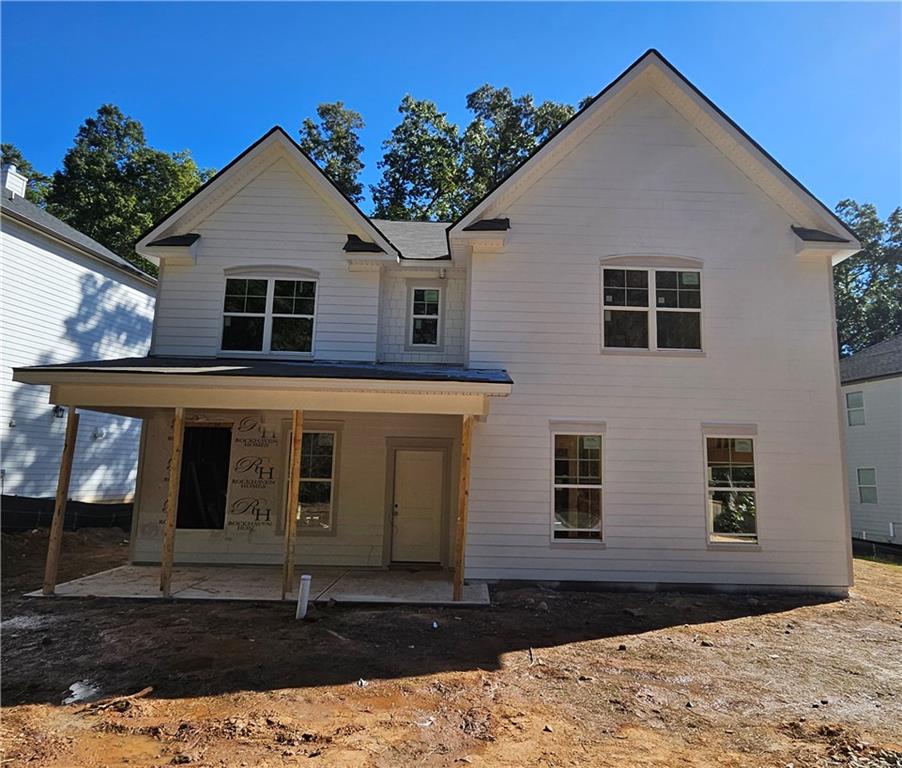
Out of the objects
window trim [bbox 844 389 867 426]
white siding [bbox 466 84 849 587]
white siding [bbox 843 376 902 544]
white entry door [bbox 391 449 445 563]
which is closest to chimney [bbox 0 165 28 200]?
white entry door [bbox 391 449 445 563]

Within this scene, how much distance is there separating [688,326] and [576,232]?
2613 mm

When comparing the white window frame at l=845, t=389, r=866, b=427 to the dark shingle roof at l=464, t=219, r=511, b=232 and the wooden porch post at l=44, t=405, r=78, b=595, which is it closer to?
the dark shingle roof at l=464, t=219, r=511, b=232

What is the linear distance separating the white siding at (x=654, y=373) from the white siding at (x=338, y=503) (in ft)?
6.00

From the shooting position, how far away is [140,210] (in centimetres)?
2983

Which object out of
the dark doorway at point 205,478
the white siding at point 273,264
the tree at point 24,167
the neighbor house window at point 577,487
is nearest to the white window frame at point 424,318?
the white siding at point 273,264

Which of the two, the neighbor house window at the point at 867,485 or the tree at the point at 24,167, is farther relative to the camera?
the tree at the point at 24,167

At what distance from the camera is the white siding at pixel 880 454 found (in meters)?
19.0

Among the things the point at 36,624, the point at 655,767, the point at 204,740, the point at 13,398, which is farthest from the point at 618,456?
the point at 13,398

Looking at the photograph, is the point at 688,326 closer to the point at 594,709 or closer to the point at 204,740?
the point at 594,709

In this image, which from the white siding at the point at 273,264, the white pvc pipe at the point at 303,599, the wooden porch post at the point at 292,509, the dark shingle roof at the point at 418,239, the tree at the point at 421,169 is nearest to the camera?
the white pvc pipe at the point at 303,599

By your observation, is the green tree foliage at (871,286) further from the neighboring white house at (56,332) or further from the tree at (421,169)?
the neighboring white house at (56,332)

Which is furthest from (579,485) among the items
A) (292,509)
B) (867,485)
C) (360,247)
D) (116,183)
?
(116,183)

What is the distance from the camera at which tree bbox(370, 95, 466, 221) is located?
28125mm

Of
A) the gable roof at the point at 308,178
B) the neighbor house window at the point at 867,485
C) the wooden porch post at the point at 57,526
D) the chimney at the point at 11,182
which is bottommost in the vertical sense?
the wooden porch post at the point at 57,526
